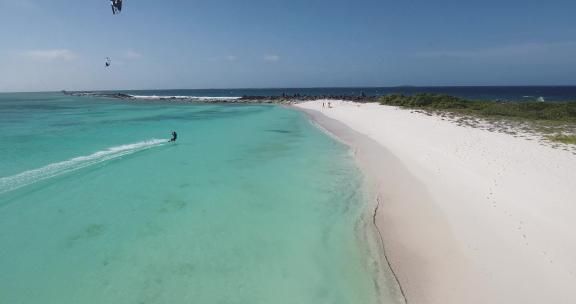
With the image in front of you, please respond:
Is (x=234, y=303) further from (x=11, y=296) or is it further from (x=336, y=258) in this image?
(x=11, y=296)

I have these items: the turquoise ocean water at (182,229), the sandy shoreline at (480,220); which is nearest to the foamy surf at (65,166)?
the turquoise ocean water at (182,229)

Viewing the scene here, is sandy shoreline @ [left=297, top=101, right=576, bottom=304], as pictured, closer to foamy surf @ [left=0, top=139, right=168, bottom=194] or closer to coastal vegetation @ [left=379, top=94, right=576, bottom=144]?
coastal vegetation @ [left=379, top=94, right=576, bottom=144]

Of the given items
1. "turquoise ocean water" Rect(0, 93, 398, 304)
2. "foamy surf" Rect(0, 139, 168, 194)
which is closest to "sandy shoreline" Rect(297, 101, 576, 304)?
"turquoise ocean water" Rect(0, 93, 398, 304)

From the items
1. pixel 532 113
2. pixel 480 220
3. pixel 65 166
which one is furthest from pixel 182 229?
pixel 532 113

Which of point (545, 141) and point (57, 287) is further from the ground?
point (545, 141)

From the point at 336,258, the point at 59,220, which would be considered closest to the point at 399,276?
the point at 336,258

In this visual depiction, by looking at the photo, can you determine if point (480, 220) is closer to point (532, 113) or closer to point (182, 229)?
point (182, 229)

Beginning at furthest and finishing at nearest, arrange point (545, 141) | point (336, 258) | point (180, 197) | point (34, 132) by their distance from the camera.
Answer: point (34, 132) → point (545, 141) → point (180, 197) → point (336, 258)

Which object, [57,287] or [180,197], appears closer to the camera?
[57,287]
